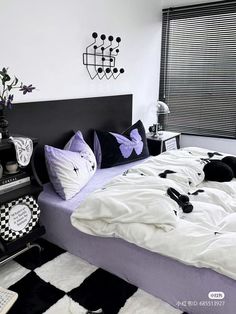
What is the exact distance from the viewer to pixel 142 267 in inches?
59.0

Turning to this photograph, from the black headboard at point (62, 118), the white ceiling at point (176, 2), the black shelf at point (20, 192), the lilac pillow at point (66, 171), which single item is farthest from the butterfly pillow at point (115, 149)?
the white ceiling at point (176, 2)

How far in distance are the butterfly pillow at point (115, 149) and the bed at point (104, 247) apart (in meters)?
0.08

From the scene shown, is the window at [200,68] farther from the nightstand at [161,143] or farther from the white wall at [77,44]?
the nightstand at [161,143]

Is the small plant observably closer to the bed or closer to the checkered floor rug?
the bed

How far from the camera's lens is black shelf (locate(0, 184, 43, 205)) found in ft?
5.13

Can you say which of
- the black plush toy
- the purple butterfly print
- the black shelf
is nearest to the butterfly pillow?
the purple butterfly print

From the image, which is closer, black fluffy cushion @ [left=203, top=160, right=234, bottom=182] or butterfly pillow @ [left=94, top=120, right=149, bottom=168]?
black fluffy cushion @ [left=203, top=160, right=234, bottom=182]

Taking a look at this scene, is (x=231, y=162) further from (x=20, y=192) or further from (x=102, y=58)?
(x=20, y=192)

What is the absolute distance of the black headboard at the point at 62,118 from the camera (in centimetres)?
196

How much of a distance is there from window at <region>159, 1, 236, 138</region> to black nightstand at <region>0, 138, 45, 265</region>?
2505mm

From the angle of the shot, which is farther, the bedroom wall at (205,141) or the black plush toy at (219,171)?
the bedroom wall at (205,141)

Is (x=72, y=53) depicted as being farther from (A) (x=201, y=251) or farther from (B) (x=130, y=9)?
(A) (x=201, y=251)

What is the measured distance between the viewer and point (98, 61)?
2.62m

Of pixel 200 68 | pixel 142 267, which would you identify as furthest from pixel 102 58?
pixel 142 267
